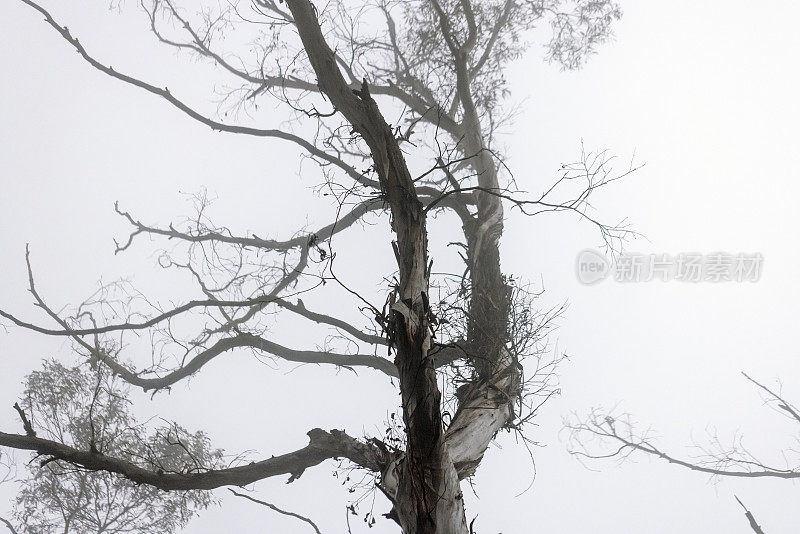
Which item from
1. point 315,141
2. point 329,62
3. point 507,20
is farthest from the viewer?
point 507,20

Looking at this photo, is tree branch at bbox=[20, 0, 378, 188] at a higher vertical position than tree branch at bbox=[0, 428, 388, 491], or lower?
higher

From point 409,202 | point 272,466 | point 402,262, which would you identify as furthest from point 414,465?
point 272,466

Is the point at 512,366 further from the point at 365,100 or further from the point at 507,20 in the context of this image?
the point at 507,20

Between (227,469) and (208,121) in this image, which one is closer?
(227,469)

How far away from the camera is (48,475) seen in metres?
7.14

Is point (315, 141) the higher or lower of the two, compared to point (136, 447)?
higher

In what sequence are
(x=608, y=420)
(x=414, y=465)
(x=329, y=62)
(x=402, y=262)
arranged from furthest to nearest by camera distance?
(x=608, y=420), (x=329, y=62), (x=402, y=262), (x=414, y=465)

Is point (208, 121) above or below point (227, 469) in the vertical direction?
above

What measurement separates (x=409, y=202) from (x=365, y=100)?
1.80 ft

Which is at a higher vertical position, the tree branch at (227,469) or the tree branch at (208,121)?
the tree branch at (208,121)

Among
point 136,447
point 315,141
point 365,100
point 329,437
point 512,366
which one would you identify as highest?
point 315,141

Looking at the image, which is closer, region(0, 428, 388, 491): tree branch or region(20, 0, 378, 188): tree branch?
region(0, 428, 388, 491): tree branch

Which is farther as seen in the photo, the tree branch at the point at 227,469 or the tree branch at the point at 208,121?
the tree branch at the point at 208,121

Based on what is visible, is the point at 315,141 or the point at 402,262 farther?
the point at 315,141
